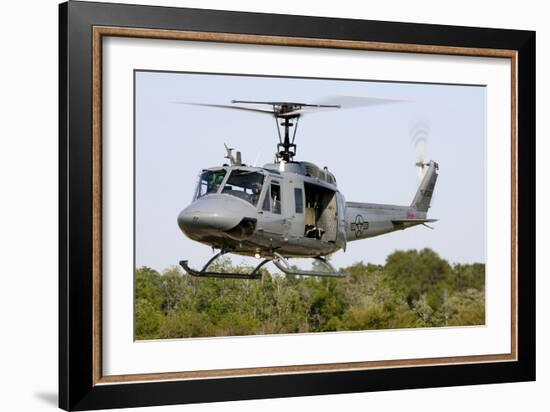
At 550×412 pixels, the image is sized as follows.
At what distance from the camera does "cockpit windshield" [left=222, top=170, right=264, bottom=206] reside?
10.8m

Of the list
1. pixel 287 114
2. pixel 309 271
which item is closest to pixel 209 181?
pixel 287 114

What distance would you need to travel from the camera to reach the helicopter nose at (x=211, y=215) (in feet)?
31.6

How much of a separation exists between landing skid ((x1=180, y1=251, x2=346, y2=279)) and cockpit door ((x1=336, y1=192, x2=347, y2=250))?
50 centimetres

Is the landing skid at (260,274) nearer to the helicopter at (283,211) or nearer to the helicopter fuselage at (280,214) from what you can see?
the helicopter at (283,211)

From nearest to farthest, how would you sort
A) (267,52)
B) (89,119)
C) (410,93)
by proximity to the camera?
(89,119), (267,52), (410,93)

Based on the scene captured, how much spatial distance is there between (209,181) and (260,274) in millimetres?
1056

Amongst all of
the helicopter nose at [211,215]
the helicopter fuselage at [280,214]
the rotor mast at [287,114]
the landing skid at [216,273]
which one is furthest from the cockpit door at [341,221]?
the landing skid at [216,273]

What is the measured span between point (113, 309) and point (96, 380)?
1.93 feet

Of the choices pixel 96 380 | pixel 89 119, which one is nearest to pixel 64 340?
pixel 96 380

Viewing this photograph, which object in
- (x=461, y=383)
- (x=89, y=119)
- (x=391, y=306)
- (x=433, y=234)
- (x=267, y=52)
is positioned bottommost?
(x=461, y=383)

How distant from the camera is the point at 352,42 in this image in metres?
9.65

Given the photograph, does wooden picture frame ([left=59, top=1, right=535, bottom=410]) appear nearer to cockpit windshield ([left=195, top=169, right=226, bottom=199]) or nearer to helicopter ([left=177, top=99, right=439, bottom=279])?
helicopter ([left=177, top=99, right=439, bottom=279])

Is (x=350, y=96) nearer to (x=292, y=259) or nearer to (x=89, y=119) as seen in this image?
(x=292, y=259)

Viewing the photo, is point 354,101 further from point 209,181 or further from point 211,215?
point 211,215
